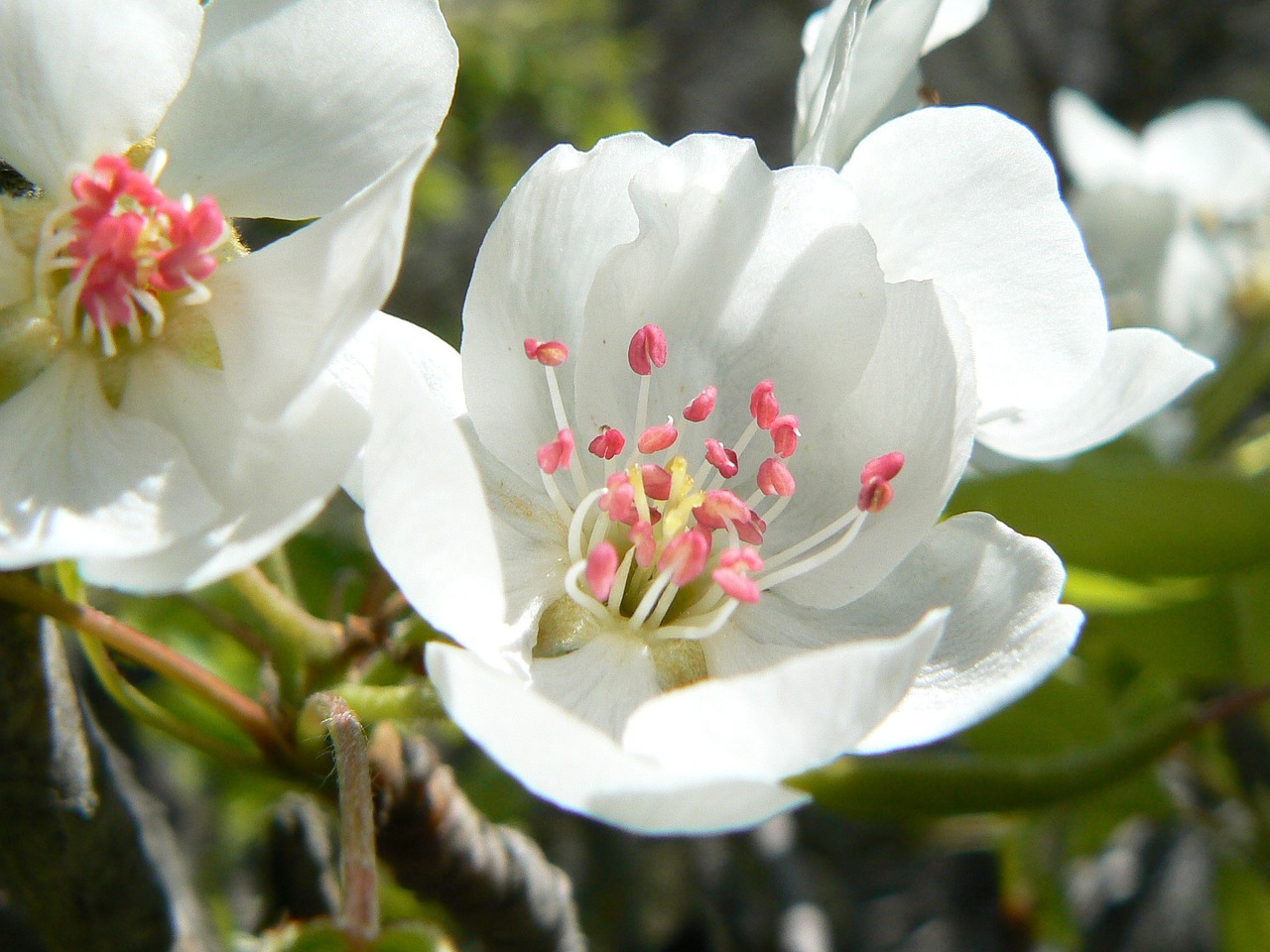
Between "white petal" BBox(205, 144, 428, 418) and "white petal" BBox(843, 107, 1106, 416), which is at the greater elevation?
"white petal" BBox(205, 144, 428, 418)

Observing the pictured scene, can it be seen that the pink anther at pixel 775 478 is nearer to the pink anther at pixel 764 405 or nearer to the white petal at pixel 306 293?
the pink anther at pixel 764 405

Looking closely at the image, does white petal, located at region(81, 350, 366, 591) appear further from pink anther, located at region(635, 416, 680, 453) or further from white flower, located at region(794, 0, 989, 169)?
white flower, located at region(794, 0, 989, 169)

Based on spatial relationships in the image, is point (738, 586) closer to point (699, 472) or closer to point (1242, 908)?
point (699, 472)

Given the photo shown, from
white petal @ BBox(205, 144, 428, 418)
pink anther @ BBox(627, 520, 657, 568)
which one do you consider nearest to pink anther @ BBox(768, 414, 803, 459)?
pink anther @ BBox(627, 520, 657, 568)

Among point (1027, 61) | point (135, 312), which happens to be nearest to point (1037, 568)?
point (135, 312)

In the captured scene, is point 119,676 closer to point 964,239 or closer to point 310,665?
point 310,665

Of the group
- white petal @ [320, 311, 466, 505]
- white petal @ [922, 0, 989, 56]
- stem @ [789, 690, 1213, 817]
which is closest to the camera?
white petal @ [320, 311, 466, 505]
